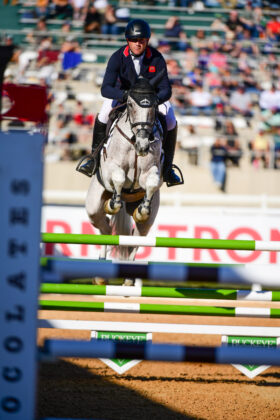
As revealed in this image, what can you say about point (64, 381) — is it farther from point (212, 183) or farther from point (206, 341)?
point (212, 183)

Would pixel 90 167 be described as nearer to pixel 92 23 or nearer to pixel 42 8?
pixel 92 23

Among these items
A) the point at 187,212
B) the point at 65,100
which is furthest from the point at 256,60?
the point at 187,212

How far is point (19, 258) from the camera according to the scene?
6.36ft

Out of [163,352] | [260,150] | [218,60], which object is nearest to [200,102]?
[218,60]

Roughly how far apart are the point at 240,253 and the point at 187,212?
34.9 inches

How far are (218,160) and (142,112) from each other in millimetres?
6707

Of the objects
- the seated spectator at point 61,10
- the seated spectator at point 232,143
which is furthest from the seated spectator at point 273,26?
the seated spectator at point 61,10

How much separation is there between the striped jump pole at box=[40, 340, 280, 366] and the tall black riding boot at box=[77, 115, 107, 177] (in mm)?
3066

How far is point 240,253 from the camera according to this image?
7660 mm

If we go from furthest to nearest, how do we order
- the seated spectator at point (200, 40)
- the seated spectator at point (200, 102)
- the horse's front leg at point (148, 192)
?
the seated spectator at point (200, 40)
the seated spectator at point (200, 102)
the horse's front leg at point (148, 192)

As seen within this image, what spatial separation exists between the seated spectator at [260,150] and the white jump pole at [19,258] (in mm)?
9789

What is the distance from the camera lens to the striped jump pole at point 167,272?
242 centimetres

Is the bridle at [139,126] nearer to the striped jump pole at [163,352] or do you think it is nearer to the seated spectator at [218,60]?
the striped jump pole at [163,352]

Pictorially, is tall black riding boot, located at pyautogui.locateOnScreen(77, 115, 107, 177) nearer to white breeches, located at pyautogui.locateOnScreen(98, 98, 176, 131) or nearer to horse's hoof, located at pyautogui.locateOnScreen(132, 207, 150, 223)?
white breeches, located at pyautogui.locateOnScreen(98, 98, 176, 131)
